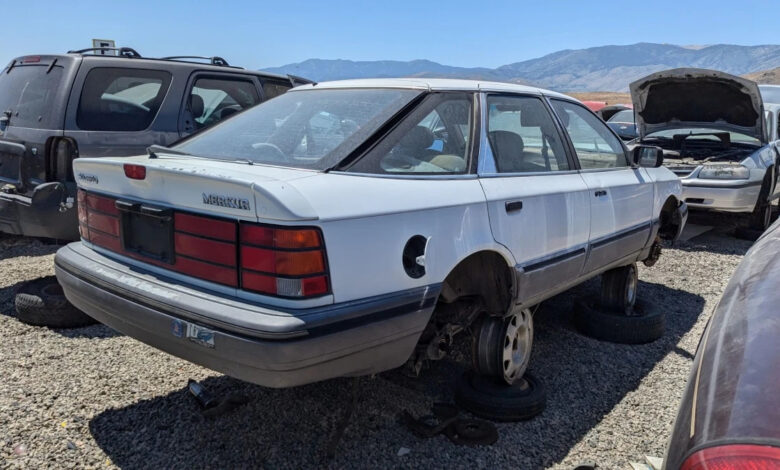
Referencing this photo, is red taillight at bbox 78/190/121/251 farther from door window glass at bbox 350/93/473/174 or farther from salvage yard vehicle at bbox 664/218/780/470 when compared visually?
salvage yard vehicle at bbox 664/218/780/470

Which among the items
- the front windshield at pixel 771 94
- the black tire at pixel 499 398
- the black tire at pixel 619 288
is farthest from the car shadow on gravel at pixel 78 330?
the front windshield at pixel 771 94

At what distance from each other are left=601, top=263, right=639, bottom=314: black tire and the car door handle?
1.84 metres

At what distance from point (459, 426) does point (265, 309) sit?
1316 millimetres

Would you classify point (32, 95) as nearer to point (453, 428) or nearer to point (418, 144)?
point (418, 144)

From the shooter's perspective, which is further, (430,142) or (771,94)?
(771,94)

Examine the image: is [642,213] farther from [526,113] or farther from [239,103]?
[239,103]

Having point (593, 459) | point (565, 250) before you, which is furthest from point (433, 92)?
point (593, 459)

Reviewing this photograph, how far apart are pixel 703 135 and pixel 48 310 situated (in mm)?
8667

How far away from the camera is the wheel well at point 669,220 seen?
5.15 meters

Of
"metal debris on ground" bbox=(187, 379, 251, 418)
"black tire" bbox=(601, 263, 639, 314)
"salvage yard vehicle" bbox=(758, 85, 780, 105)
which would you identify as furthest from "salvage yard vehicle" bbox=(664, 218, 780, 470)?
"salvage yard vehicle" bbox=(758, 85, 780, 105)

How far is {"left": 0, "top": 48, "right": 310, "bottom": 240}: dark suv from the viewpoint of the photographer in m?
4.30

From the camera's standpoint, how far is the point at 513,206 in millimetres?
2998

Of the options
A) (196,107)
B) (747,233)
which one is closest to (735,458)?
(196,107)

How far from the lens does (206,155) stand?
9.80 ft
